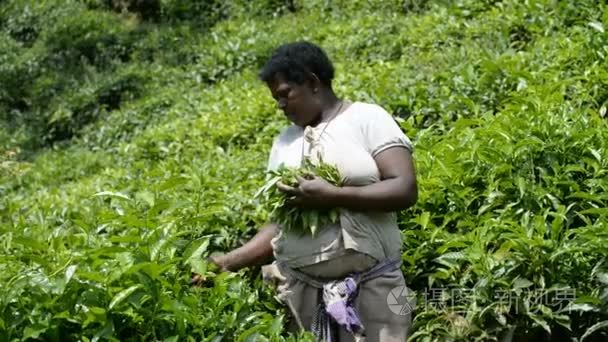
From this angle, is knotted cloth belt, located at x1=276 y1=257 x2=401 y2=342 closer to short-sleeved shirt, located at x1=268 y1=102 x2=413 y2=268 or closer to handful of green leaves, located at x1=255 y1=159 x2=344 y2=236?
short-sleeved shirt, located at x1=268 y1=102 x2=413 y2=268

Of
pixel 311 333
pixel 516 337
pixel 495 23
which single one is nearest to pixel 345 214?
pixel 311 333

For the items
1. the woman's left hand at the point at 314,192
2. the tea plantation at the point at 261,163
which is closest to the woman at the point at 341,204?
the woman's left hand at the point at 314,192

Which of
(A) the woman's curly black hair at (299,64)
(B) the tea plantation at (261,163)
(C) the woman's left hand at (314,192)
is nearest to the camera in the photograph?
(C) the woman's left hand at (314,192)

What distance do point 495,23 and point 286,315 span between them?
4645 millimetres

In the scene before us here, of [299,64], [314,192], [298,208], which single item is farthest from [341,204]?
[299,64]

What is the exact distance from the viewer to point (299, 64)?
3.46 m

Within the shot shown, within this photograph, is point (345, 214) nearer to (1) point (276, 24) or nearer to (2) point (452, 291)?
(2) point (452, 291)

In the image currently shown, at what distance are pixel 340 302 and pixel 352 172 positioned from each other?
1.53 ft

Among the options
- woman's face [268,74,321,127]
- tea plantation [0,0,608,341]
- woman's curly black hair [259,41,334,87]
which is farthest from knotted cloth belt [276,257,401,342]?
woman's curly black hair [259,41,334,87]

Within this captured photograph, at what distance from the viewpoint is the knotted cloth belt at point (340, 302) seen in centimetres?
329

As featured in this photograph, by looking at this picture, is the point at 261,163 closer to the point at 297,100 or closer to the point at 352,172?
the point at 297,100

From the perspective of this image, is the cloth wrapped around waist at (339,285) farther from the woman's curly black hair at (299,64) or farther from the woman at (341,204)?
the woman's curly black hair at (299,64)

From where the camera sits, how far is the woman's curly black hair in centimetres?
346

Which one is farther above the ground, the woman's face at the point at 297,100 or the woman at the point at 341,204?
the woman's face at the point at 297,100
